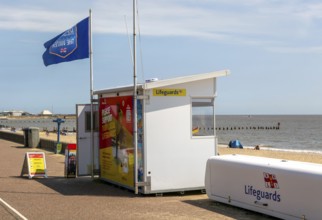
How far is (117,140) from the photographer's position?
13.1 metres

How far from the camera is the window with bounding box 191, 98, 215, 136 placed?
1227cm

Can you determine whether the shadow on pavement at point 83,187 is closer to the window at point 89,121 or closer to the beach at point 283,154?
the window at point 89,121

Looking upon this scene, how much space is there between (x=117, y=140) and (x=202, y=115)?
2261 millimetres

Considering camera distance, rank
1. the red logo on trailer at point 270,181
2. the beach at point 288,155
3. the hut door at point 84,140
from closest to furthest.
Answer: the red logo on trailer at point 270,181, the hut door at point 84,140, the beach at point 288,155

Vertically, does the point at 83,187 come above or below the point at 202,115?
below

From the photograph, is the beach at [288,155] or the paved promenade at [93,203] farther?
the beach at [288,155]

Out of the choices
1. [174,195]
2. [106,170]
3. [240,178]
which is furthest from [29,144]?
[240,178]

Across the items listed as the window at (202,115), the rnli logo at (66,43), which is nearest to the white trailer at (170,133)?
the window at (202,115)

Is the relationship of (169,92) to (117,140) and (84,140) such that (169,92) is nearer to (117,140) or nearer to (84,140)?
(117,140)

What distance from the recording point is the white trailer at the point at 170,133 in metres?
11.8

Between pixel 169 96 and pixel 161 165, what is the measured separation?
61.4 inches

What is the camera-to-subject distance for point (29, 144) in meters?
28.6

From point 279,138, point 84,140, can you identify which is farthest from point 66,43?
point 279,138

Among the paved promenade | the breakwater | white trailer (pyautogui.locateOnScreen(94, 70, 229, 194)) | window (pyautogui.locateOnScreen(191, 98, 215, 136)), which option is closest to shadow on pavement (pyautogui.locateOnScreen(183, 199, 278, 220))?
the paved promenade
